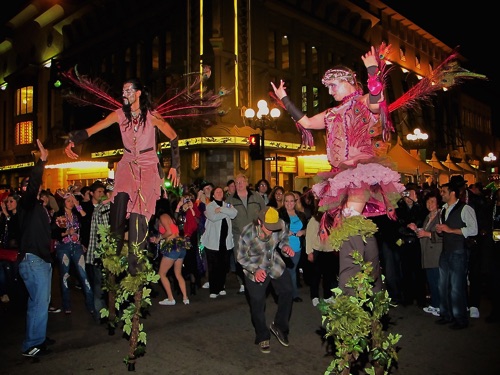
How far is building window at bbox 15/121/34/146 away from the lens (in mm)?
34031

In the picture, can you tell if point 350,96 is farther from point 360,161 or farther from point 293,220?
point 293,220

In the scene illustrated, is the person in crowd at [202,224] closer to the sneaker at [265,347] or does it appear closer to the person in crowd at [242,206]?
the person in crowd at [242,206]

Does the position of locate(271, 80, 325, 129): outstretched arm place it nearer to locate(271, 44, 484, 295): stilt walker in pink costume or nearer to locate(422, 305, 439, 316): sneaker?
locate(271, 44, 484, 295): stilt walker in pink costume

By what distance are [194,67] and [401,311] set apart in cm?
1679

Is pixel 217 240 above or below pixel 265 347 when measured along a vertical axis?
above

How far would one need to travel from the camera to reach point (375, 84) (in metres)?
3.50

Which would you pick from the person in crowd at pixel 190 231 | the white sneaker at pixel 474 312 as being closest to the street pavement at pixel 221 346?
the white sneaker at pixel 474 312

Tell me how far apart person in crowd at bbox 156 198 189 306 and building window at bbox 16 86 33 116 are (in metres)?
30.9

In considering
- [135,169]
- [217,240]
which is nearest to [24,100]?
[217,240]

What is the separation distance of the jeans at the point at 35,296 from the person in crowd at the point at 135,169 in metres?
1.22

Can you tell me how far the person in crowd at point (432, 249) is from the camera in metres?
6.82

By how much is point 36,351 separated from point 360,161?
3942 mm

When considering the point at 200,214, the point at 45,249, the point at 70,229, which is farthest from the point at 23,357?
the point at 200,214

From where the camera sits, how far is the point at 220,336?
5.63m
